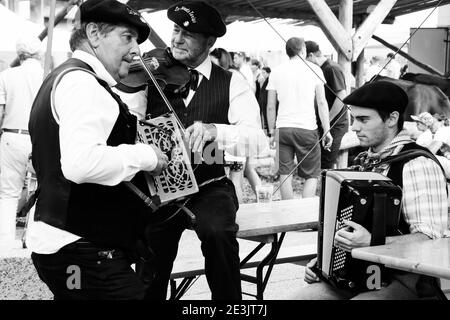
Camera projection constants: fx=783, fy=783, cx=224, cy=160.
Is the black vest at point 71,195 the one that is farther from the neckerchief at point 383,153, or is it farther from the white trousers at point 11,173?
the white trousers at point 11,173

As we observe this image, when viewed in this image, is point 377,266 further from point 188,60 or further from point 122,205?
point 188,60

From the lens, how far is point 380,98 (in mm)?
3217

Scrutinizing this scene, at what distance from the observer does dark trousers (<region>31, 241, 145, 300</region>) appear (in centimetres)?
239

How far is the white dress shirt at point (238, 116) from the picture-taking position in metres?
3.50

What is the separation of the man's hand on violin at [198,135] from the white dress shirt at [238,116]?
16cm

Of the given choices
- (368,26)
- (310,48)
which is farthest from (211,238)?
(310,48)

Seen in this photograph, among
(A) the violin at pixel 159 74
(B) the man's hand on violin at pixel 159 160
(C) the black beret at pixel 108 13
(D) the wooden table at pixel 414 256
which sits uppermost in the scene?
(C) the black beret at pixel 108 13

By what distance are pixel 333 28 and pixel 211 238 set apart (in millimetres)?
4386

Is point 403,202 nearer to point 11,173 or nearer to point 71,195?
point 71,195

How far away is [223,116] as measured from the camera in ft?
11.9

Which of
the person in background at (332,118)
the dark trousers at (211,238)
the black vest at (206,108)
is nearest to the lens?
the dark trousers at (211,238)

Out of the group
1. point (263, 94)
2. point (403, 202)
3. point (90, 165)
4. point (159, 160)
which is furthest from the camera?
point (263, 94)

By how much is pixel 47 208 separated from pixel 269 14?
269 inches

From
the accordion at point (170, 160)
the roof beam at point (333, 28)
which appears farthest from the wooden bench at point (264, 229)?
the roof beam at point (333, 28)
